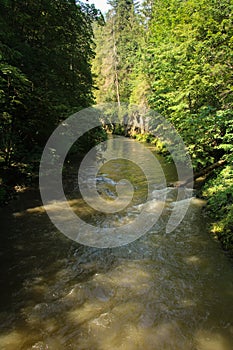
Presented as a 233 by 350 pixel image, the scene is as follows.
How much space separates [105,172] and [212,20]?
7381 mm

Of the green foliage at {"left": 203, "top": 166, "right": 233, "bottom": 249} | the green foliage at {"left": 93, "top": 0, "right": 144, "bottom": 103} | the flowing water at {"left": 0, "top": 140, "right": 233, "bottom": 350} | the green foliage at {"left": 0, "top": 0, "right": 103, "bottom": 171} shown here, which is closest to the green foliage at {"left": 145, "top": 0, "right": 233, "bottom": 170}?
the green foliage at {"left": 203, "top": 166, "right": 233, "bottom": 249}

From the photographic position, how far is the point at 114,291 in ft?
12.5

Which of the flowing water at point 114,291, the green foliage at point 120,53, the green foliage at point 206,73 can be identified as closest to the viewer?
the flowing water at point 114,291

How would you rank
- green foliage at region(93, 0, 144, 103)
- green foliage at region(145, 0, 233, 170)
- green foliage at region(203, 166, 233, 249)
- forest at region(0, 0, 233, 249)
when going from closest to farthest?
green foliage at region(203, 166, 233, 249) < forest at region(0, 0, 233, 249) < green foliage at region(145, 0, 233, 170) < green foliage at region(93, 0, 144, 103)

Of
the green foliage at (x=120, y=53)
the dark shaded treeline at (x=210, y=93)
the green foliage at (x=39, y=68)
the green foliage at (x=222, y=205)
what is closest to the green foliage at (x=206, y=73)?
the dark shaded treeline at (x=210, y=93)

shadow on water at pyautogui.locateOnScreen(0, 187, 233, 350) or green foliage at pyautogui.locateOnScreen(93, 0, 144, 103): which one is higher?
green foliage at pyautogui.locateOnScreen(93, 0, 144, 103)

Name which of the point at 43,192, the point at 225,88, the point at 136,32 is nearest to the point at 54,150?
the point at 43,192

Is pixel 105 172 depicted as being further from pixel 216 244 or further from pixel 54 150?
pixel 216 244

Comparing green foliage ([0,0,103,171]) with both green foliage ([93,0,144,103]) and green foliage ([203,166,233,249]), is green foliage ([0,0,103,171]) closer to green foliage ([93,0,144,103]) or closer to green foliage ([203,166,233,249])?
green foliage ([203,166,233,249])

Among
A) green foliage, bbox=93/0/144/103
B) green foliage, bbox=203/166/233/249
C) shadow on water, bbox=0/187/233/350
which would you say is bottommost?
shadow on water, bbox=0/187/233/350

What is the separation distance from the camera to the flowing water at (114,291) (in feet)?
9.80

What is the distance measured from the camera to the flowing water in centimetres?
299

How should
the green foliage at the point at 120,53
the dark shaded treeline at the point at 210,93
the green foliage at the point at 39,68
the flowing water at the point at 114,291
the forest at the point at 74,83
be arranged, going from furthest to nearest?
the green foliage at the point at 120,53 → the green foliage at the point at 39,68 → the forest at the point at 74,83 → the dark shaded treeline at the point at 210,93 → the flowing water at the point at 114,291

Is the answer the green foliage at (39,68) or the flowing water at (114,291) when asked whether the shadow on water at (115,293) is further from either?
the green foliage at (39,68)
